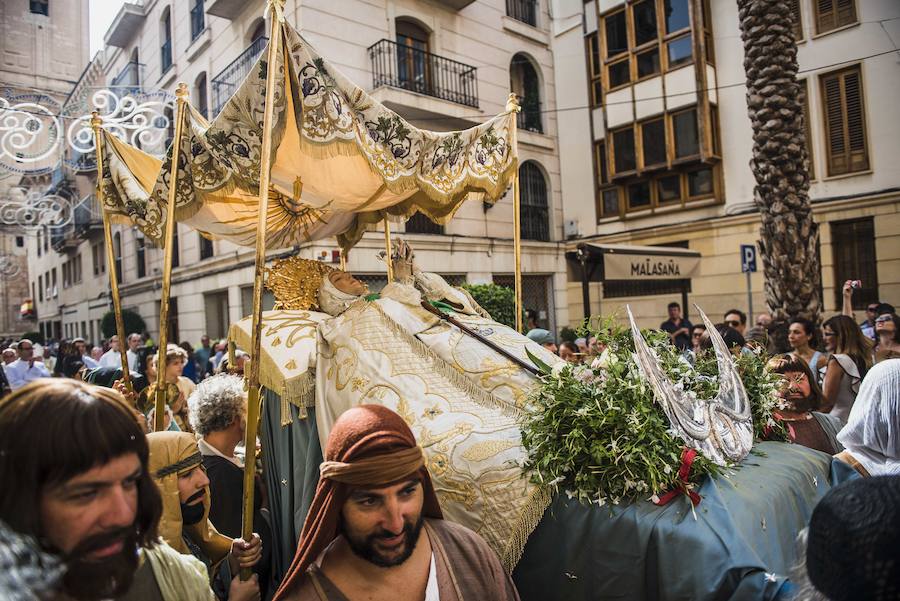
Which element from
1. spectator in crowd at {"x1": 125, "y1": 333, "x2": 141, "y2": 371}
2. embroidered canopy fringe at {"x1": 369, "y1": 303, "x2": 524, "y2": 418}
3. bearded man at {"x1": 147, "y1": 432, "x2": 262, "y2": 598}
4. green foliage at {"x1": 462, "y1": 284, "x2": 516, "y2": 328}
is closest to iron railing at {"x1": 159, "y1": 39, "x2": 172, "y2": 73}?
spectator in crowd at {"x1": 125, "y1": 333, "x2": 141, "y2": 371}

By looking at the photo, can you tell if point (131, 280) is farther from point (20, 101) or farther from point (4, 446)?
point (4, 446)

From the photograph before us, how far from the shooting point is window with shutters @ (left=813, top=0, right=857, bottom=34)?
12075 millimetres

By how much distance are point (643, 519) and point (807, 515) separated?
0.87m

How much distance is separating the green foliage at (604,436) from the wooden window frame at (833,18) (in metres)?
13.1

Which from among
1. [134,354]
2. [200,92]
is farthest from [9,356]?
Result: [200,92]

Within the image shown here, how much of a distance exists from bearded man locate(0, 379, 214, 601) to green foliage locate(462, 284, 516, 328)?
10.1 metres

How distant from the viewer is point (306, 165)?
166 inches

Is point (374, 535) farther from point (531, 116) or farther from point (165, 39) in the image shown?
point (165, 39)

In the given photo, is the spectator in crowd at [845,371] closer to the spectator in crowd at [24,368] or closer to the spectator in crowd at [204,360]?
the spectator in crowd at [204,360]

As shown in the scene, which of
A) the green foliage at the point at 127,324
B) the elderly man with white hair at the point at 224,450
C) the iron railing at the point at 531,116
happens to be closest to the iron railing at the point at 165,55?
the green foliage at the point at 127,324

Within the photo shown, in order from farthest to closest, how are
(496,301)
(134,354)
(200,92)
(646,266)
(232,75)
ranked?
(200,92) < (232,75) < (496,301) < (646,266) < (134,354)

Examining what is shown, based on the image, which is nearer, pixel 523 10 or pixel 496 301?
pixel 496 301

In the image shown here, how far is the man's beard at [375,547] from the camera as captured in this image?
5.70 ft

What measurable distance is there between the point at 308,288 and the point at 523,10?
47.4ft
